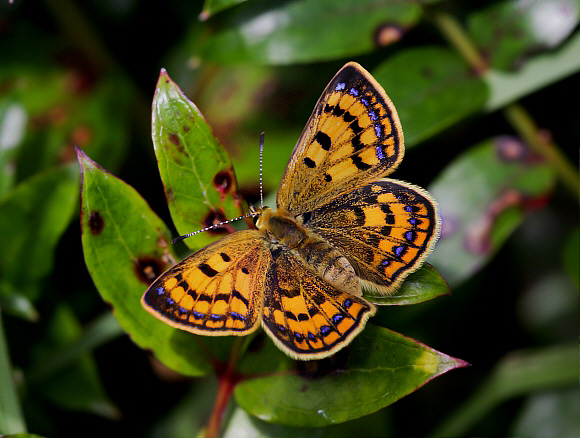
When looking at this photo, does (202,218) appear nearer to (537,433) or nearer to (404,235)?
(404,235)

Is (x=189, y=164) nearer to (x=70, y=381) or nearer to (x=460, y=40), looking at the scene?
(x=70, y=381)

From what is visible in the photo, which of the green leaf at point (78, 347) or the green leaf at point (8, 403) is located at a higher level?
the green leaf at point (8, 403)

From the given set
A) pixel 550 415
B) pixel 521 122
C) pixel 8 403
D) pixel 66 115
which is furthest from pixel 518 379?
pixel 66 115

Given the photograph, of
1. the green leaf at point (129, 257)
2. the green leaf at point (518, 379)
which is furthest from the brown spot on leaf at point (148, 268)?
the green leaf at point (518, 379)

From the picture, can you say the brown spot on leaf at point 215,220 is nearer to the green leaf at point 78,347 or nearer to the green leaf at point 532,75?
the green leaf at point 78,347

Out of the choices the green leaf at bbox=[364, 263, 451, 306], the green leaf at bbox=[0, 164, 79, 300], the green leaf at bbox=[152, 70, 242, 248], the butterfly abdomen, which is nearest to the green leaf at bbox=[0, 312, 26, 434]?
the green leaf at bbox=[0, 164, 79, 300]

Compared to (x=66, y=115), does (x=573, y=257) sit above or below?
below
